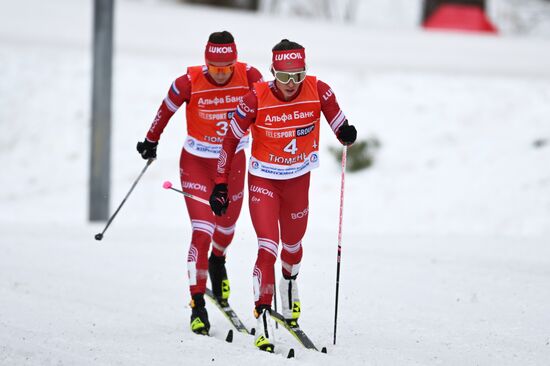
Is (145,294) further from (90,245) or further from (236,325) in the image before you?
(90,245)

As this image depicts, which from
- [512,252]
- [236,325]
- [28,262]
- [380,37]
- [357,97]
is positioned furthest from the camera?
[380,37]

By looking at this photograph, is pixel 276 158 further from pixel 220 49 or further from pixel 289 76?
pixel 220 49

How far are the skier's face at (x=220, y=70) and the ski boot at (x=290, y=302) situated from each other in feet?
5.54

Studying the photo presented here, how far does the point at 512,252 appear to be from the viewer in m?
11.4

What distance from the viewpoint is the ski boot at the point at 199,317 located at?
7.46 m

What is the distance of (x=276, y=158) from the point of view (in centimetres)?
705

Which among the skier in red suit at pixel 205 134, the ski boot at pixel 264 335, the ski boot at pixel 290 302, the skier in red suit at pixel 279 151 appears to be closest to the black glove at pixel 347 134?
the skier in red suit at pixel 279 151

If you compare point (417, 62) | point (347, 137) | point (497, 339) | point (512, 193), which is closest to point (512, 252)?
point (512, 193)

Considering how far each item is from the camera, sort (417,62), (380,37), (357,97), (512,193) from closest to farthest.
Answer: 1. (512,193)
2. (357,97)
3. (417,62)
4. (380,37)

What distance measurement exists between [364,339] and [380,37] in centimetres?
1528

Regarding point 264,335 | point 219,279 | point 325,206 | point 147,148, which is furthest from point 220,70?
point 325,206

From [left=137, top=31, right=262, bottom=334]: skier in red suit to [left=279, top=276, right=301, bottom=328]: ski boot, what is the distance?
68 centimetres

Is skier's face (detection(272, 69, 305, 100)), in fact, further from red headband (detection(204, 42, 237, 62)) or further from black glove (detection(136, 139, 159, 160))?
black glove (detection(136, 139, 159, 160))

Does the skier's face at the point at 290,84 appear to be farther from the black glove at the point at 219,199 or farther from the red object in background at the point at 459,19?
the red object in background at the point at 459,19
